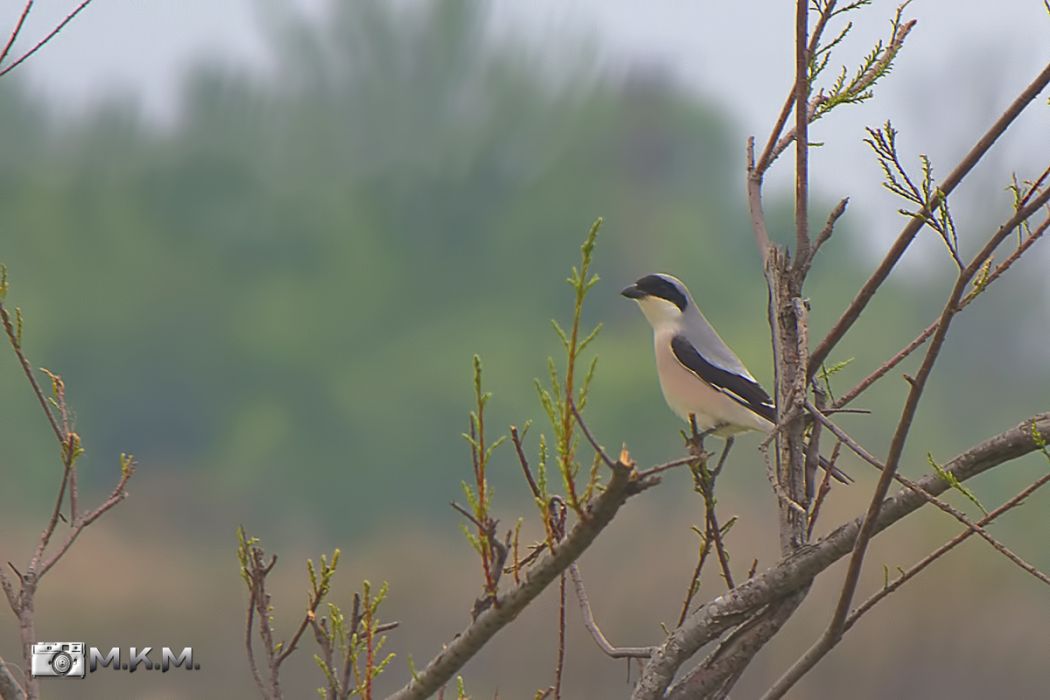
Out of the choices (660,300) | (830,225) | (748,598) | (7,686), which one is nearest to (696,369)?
(660,300)

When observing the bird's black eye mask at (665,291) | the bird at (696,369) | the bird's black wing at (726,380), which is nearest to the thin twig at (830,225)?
the bird at (696,369)

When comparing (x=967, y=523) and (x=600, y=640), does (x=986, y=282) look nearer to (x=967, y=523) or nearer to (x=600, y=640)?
(x=967, y=523)

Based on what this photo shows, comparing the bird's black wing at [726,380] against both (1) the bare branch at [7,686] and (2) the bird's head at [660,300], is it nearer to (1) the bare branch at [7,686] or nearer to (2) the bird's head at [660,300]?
(2) the bird's head at [660,300]

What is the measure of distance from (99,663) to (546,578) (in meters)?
0.82

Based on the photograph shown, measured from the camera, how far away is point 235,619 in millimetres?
6148

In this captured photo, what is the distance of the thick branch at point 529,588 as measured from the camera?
2.16 feet

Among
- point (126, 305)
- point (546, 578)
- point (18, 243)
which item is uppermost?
point (18, 243)

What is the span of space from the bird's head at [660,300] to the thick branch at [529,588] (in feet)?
4.63

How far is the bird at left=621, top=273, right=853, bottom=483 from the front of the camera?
196cm

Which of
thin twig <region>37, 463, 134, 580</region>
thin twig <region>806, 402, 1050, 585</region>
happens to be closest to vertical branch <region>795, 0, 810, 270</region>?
thin twig <region>806, 402, 1050, 585</region>

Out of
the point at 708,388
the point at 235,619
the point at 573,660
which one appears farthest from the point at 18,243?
the point at 708,388

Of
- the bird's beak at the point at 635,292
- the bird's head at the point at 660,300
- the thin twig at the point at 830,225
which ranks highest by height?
the bird's beak at the point at 635,292

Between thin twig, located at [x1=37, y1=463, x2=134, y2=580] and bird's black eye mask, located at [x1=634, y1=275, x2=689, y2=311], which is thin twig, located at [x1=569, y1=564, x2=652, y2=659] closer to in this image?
thin twig, located at [x1=37, y1=463, x2=134, y2=580]

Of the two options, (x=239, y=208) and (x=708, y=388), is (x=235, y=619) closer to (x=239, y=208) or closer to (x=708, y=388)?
(x=239, y=208)
